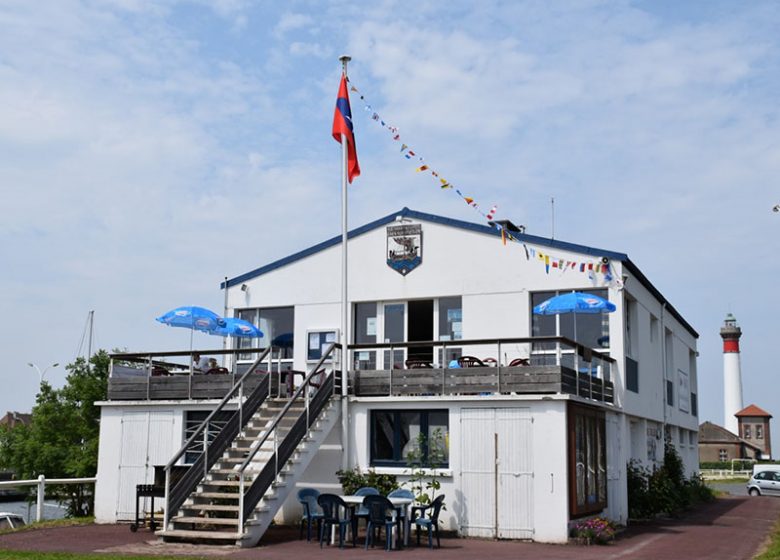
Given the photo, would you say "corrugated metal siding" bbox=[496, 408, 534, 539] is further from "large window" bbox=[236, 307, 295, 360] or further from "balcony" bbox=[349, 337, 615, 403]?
"large window" bbox=[236, 307, 295, 360]

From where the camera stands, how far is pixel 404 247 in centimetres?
2402

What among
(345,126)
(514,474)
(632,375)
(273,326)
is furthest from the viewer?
(273,326)

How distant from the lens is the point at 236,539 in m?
15.9

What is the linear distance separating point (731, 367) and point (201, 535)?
3257 inches

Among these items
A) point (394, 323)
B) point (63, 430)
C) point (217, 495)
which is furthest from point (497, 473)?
point (63, 430)

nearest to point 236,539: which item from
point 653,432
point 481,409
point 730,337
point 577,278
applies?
point 481,409

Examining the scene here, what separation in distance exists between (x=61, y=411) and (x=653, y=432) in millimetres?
20626

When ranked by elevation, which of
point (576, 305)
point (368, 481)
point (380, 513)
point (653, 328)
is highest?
point (653, 328)

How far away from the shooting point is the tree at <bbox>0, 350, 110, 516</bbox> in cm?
3316

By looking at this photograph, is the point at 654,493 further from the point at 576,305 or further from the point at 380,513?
the point at 380,513

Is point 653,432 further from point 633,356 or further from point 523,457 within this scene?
point 523,457

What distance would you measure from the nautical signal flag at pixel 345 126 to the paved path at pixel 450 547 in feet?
25.2

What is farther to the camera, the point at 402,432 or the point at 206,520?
the point at 402,432

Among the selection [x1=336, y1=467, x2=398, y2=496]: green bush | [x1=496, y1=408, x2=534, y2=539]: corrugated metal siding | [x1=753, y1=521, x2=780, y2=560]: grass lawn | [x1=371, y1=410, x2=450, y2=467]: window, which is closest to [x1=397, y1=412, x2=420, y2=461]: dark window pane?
[x1=371, y1=410, x2=450, y2=467]: window
